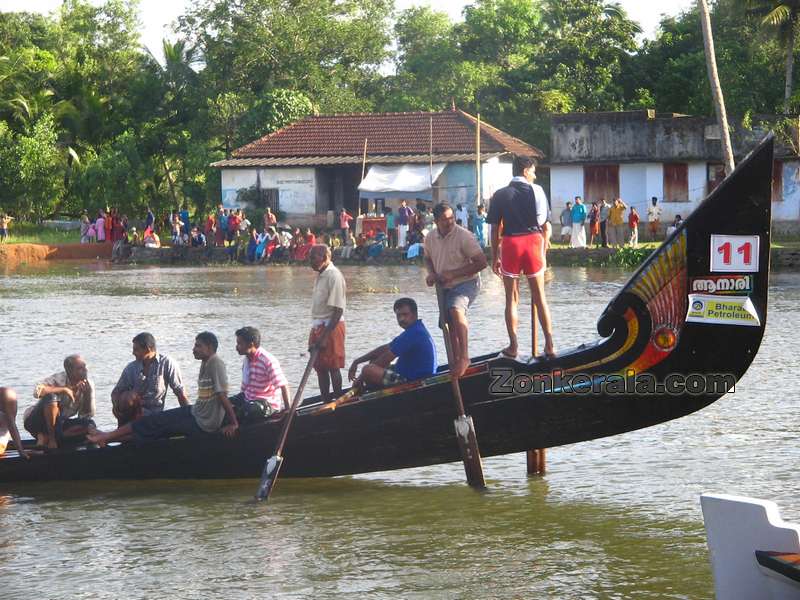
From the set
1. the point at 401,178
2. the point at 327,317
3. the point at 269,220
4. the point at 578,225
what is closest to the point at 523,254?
the point at 327,317

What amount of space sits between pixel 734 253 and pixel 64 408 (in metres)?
5.20

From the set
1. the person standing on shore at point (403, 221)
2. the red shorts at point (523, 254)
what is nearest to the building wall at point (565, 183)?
the person standing on shore at point (403, 221)

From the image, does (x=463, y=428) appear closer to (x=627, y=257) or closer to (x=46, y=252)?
(x=627, y=257)

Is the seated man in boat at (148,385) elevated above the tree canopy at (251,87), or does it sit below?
below

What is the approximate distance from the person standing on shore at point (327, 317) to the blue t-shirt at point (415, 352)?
736 mm

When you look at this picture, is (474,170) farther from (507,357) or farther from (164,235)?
(507,357)

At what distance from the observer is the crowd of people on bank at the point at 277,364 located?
947 cm

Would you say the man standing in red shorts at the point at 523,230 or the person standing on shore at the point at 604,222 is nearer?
the man standing in red shorts at the point at 523,230

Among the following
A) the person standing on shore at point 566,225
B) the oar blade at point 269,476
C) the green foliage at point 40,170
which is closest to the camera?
the oar blade at point 269,476

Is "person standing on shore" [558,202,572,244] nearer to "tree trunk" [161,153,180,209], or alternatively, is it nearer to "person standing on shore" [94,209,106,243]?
"person standing on shore" [94,209,106,243]

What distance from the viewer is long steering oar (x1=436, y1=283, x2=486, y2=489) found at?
9.16 metres

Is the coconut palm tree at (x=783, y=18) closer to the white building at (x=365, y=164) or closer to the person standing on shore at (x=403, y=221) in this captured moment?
the white building at (x=365, y=164)

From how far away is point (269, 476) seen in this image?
966 cm

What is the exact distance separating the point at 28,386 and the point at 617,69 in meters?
30.6
